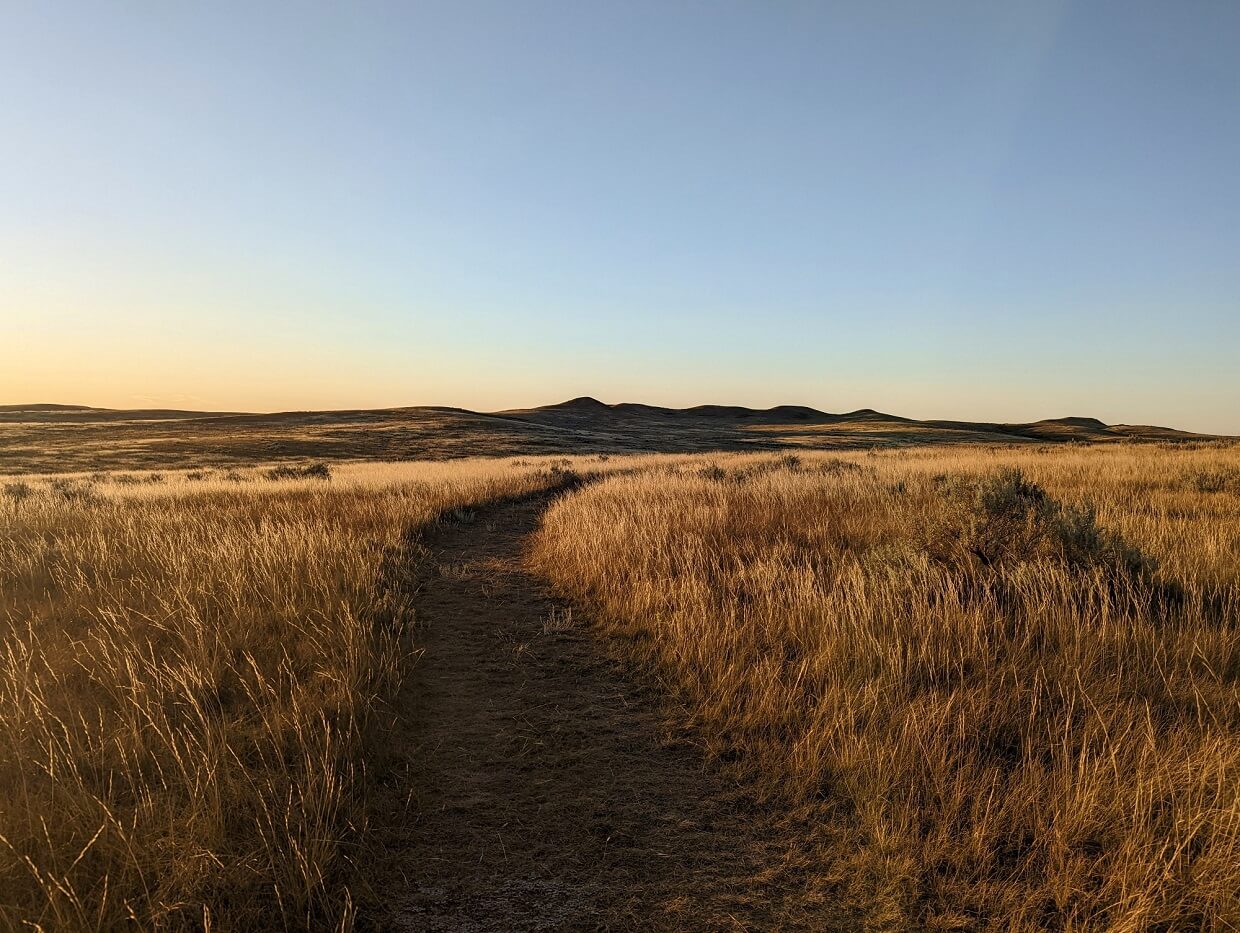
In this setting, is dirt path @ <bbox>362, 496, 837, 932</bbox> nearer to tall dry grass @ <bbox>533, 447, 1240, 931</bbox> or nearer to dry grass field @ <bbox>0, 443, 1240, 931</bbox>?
dry grass field @ <bbox>0, 443, 1240, 931</bbox>

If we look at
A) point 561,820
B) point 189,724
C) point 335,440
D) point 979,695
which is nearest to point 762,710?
point 979,695

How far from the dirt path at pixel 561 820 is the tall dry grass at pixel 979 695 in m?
0.32

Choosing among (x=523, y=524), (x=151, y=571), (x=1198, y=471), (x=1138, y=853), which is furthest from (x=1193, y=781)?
(x=1198, y=471)

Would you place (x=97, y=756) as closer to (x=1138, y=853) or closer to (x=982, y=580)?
(x=1138, y=853)

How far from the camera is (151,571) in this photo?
707 centimetres

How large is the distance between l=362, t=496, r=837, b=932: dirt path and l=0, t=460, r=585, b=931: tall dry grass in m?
0.33

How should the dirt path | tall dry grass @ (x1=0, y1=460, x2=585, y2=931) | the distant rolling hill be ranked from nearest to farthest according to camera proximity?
tall dry grass @ (x1=0, y1=460, x2=585, y2=931)
the dirt path
the distant rolling hill

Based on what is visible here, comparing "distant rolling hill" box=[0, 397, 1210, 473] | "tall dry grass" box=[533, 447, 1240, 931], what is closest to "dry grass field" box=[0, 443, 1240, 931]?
"tall dry grass" box=[533, 447, 1240, 931]

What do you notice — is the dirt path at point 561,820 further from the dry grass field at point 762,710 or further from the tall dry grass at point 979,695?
the tall dry grass at point 979,695

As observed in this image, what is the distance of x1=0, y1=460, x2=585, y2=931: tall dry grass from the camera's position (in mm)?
2359

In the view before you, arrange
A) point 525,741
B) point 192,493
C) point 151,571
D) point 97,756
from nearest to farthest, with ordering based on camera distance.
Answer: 1. point 97,756
2. point 525,741
3. point 151,571
4. point 192,493

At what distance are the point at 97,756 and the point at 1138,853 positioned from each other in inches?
196

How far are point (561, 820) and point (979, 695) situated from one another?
2.71m

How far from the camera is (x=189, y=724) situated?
11.5 ft
